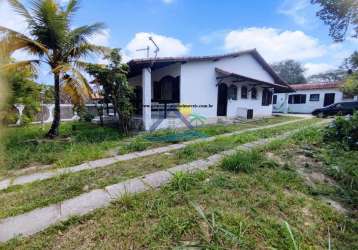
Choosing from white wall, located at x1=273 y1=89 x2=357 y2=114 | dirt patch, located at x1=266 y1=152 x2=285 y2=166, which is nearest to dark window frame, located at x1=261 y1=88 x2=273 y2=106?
white wall, located at x1=273 y1=89 x2=357 y2=114

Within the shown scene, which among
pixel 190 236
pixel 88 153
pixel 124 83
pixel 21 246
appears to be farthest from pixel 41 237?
pixel 124 83

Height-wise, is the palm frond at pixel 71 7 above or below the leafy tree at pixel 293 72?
below

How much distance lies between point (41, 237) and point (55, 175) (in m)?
2.15

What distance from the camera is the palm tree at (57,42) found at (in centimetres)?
657

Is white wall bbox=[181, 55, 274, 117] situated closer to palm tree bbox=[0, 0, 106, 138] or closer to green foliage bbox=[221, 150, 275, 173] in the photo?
palm tree bbox=[0, 0, 106, 138]

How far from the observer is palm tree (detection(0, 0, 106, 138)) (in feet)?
21.5

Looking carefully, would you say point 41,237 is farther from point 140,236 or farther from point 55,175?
point 55,175

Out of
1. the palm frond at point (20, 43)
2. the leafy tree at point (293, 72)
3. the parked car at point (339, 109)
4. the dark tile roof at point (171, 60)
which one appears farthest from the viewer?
the leafy tree at point (293, 72)

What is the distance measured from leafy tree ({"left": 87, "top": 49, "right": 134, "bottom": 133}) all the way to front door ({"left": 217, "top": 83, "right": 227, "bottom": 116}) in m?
6.91

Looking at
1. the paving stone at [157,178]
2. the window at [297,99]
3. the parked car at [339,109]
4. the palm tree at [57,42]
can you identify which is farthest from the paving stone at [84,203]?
the window at [297,99]

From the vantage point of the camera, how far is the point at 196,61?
1131 centimetres

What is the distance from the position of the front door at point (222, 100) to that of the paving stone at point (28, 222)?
1181cm

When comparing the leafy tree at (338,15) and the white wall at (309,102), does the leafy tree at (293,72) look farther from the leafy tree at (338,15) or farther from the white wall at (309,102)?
the leafy tree at (338,15)

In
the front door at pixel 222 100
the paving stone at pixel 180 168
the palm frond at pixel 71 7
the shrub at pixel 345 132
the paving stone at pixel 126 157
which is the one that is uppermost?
the palm frond at pixel 71 7
